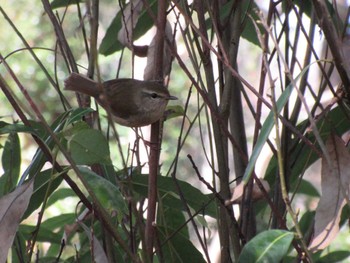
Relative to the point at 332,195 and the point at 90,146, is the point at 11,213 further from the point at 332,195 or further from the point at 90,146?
A: the point at 332,195

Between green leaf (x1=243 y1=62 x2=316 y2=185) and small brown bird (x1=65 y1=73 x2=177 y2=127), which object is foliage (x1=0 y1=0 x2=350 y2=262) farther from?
small brown bird (x1=65 y1=73 x2=177 y2=127)

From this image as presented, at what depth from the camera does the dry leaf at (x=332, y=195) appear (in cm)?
125

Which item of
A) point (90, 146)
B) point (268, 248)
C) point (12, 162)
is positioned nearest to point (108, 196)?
point (90, 146)

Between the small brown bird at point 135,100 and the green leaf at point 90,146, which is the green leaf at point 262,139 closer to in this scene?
the green leaf at point 90,146

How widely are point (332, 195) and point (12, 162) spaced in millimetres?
976

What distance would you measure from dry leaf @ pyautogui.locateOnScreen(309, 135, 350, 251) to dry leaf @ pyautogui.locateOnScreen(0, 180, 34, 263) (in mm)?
597

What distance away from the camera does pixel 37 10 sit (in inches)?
463

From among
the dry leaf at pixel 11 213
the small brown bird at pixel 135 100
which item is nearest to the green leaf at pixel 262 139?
the dry leaf at pixel 11 213

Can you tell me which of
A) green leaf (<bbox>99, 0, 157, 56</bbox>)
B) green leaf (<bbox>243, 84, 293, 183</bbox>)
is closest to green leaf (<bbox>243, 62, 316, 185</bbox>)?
green leaf (<bbox>243, 84, 293, 183</bbox>)

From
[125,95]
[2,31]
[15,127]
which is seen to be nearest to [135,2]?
[125,95]

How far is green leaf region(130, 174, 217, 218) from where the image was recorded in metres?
1.80

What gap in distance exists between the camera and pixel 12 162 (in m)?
1.94

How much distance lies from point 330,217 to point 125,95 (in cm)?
136

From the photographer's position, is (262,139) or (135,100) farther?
(135,100)
